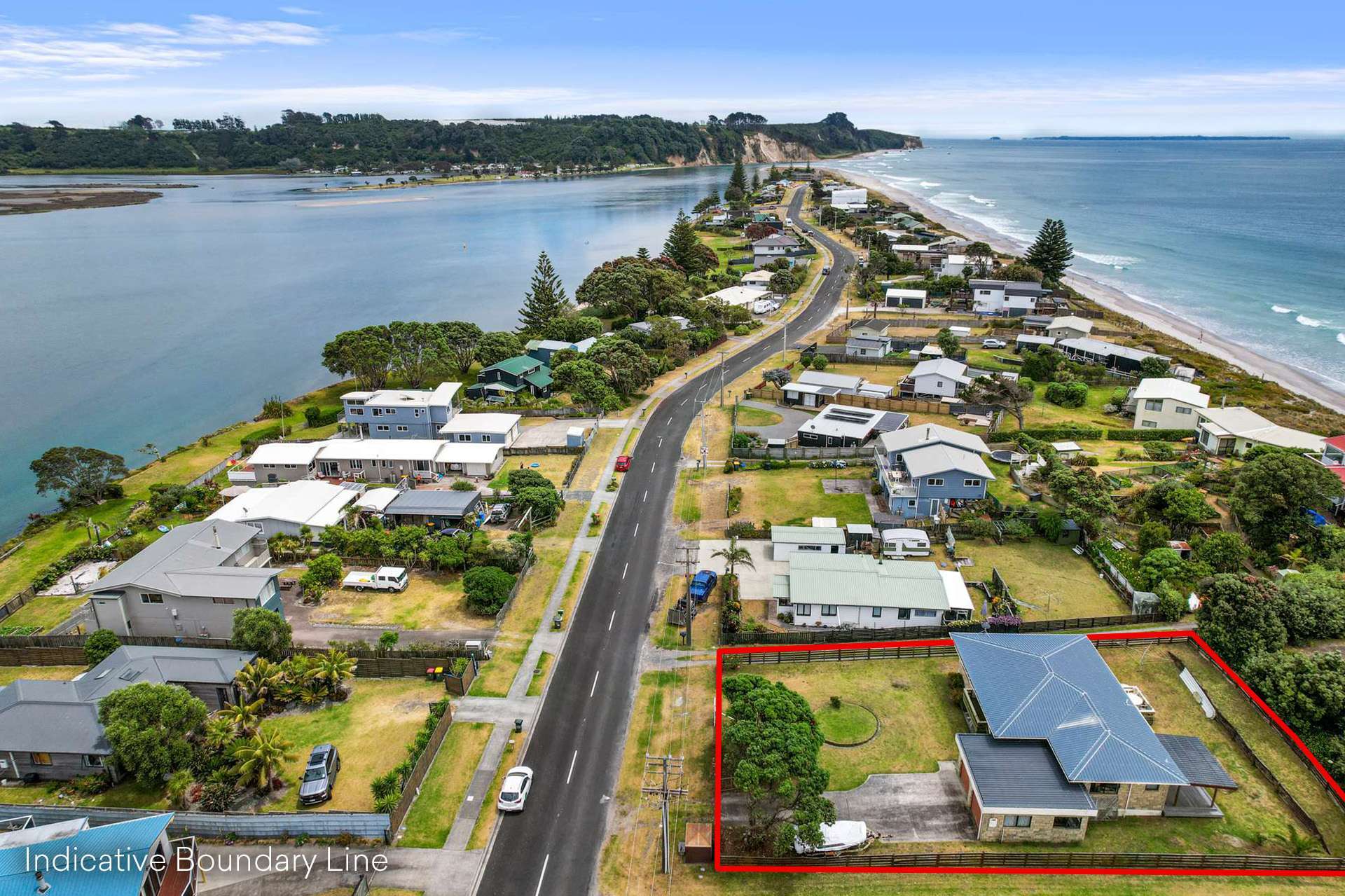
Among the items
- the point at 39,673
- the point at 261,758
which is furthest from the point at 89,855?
the point at 39,673

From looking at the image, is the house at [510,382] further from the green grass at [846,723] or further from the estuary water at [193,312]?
the green grass at [846,723]

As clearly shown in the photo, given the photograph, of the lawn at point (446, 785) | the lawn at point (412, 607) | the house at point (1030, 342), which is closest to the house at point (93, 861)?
the lawn at point (446, 785)

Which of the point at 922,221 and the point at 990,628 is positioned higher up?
the point at 922,221

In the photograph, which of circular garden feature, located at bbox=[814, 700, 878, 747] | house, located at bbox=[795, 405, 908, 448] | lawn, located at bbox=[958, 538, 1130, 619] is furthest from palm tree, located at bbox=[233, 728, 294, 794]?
house, located at bbox=[795, 405, 908, 448]

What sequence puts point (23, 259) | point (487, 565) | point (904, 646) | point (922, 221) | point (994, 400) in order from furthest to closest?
point (922, 221) < point (23, 259) < point (994, 400) < point (487, 565) < point (904, 646)

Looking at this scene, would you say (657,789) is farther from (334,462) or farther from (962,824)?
(334,462)

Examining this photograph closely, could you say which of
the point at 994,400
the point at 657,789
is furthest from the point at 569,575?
the point at 994,400

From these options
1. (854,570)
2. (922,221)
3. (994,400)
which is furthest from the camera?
(922,221)
